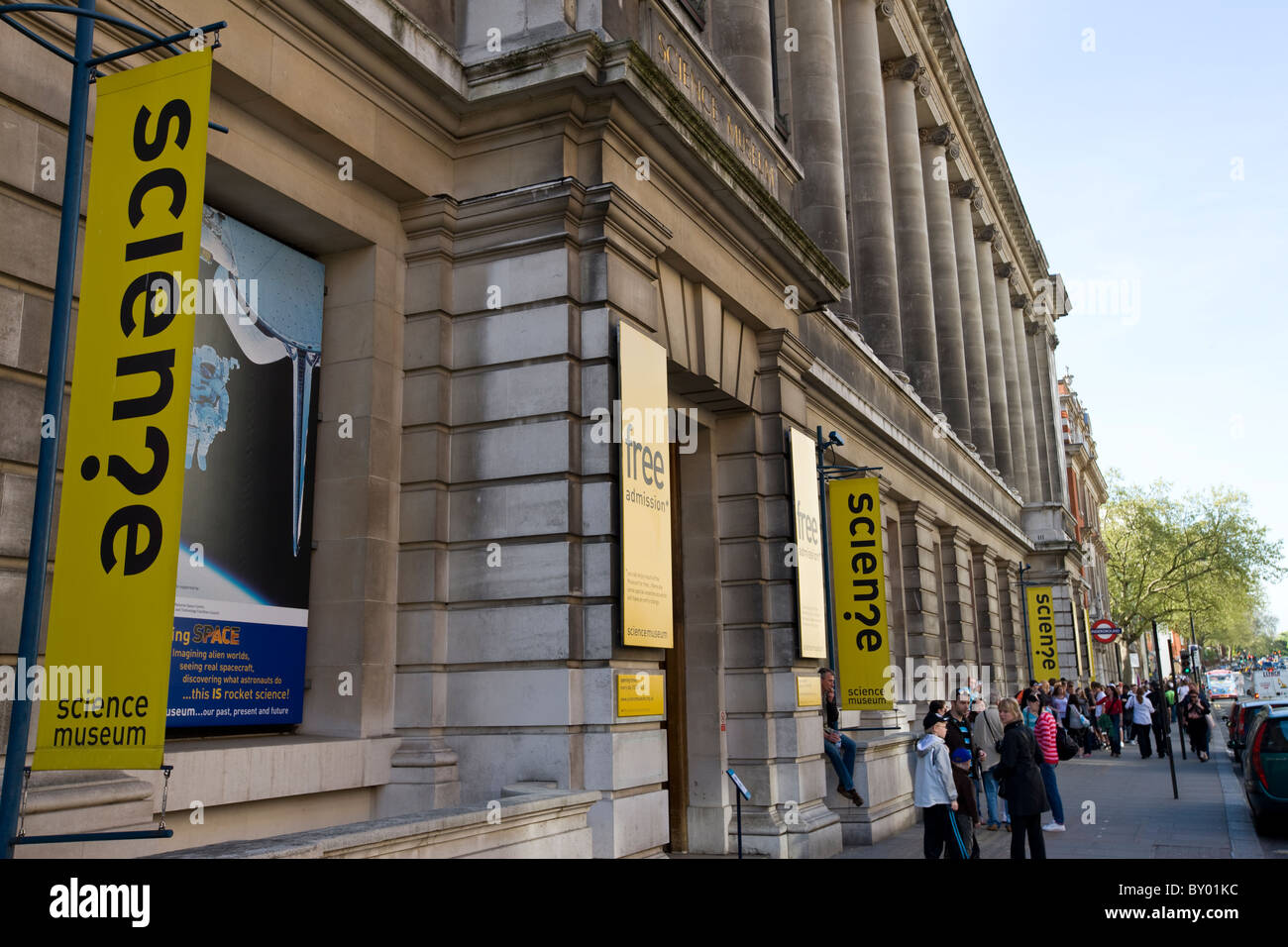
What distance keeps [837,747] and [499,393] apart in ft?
27.7

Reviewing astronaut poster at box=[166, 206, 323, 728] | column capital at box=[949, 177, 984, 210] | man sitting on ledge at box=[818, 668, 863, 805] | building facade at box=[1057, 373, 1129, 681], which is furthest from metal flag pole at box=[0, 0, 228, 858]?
building facade at box=[1057, 373, 1129, 681]

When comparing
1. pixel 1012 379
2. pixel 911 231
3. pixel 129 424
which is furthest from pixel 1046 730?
pixel 1012 379

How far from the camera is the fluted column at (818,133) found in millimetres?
22484

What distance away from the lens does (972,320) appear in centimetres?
3781

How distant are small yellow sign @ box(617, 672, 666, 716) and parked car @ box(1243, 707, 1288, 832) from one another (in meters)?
9.43

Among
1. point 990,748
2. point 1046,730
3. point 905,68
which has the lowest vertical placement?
point 990,748

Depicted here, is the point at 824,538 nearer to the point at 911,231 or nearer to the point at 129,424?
the point at 129,424

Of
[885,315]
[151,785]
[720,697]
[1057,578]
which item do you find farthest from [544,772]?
[1057,578]

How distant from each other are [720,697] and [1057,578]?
33.2m

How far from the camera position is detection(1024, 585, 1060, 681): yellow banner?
115ft

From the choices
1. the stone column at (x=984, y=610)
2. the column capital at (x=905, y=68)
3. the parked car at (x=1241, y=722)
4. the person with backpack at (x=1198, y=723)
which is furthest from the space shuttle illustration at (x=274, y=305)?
the person with backpack at (x=1198, y=723)

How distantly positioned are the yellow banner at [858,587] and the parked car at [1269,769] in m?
5.04

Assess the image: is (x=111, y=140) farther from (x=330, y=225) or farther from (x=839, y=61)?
(x=839, y=61)

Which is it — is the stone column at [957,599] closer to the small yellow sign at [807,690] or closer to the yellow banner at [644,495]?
the small yellow sign at [807,690]
